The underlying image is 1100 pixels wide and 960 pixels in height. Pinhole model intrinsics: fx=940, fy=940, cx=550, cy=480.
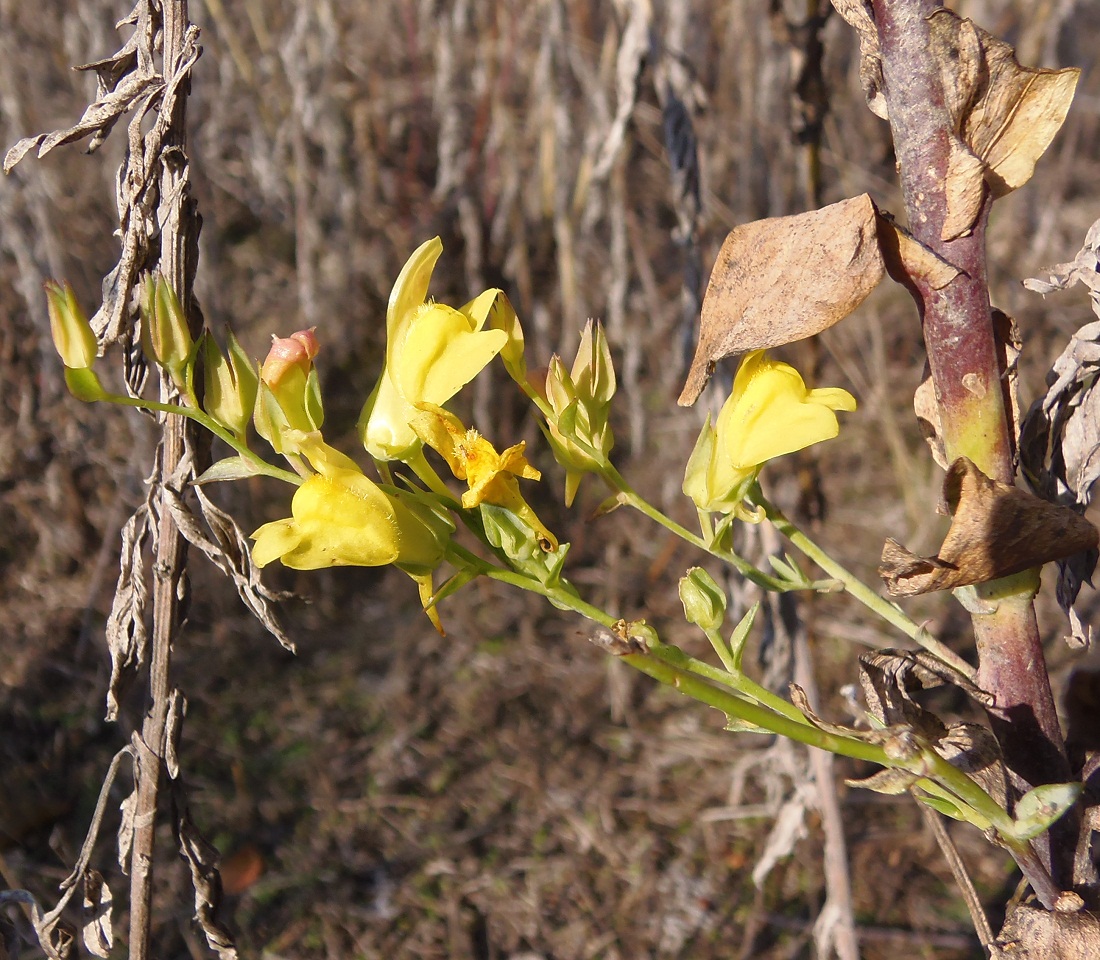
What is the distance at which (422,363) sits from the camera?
49 centimetres

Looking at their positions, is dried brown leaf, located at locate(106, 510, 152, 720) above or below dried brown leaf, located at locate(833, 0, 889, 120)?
below

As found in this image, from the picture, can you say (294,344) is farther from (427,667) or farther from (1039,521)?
(427,667)

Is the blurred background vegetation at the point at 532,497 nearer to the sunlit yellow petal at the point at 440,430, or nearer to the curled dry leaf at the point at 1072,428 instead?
the curled dry leaf at the point at 1072,428

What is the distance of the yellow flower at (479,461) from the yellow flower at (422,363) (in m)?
0.01

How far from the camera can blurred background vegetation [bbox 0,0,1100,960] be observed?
4.27ft

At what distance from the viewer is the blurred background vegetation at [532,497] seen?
130cm

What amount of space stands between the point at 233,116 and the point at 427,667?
4.39ft

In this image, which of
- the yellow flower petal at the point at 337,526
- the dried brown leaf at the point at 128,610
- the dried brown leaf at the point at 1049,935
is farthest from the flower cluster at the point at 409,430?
the dried brown leaf at the point at 1049,935

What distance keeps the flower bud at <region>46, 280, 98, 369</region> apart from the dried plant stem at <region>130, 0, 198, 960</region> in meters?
0.06

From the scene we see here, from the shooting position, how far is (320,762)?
151 cm

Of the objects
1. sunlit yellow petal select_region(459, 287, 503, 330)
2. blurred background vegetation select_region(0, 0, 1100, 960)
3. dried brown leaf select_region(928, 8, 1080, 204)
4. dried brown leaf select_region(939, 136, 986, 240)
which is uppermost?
A: dried brown leaf select_region(928, 8, 1080, 204)

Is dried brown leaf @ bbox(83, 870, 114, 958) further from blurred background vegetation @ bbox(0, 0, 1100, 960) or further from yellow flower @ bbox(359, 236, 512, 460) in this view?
blurred background vegetation @ bbox(0, 0, 1100, 960)

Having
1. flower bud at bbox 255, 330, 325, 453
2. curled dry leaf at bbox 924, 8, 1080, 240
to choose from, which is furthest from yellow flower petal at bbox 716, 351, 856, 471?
flower bud at bbox 255, 330, 325, 453

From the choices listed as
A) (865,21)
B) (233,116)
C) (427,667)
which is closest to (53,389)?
(233,116)
